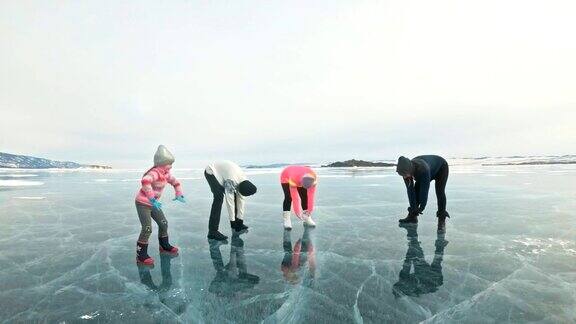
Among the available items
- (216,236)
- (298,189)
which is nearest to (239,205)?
(216,236)

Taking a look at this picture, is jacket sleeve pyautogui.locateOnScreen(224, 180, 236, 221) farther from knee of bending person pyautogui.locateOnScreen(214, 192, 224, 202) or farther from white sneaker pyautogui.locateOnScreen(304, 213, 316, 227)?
white sneaker pyautogui.locateOnScreen(304, 213, 316, 227)

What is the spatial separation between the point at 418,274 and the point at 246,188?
2954 mm

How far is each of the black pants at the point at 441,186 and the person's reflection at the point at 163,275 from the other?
16.0 feet

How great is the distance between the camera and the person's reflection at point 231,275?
10.4 feet

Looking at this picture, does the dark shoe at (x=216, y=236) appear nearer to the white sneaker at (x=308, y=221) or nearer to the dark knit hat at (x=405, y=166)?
the white sneaker at (x=308, y=221)

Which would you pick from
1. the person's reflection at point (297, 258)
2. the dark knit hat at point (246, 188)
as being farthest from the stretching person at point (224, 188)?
the person's reflection at point (297, 258)

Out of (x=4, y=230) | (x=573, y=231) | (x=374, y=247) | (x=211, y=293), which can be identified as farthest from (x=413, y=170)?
(x=4, y=230)

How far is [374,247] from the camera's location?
4605 millimetres

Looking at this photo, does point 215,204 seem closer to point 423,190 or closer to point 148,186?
point 148,186

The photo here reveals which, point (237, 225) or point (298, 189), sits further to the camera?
point (298, 189)

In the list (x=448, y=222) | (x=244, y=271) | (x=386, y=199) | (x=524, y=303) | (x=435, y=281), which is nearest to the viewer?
(x=524, y=303)

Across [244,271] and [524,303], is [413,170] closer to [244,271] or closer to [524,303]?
[524,303]

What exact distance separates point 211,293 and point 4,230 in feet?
17.0

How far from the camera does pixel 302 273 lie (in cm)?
362
